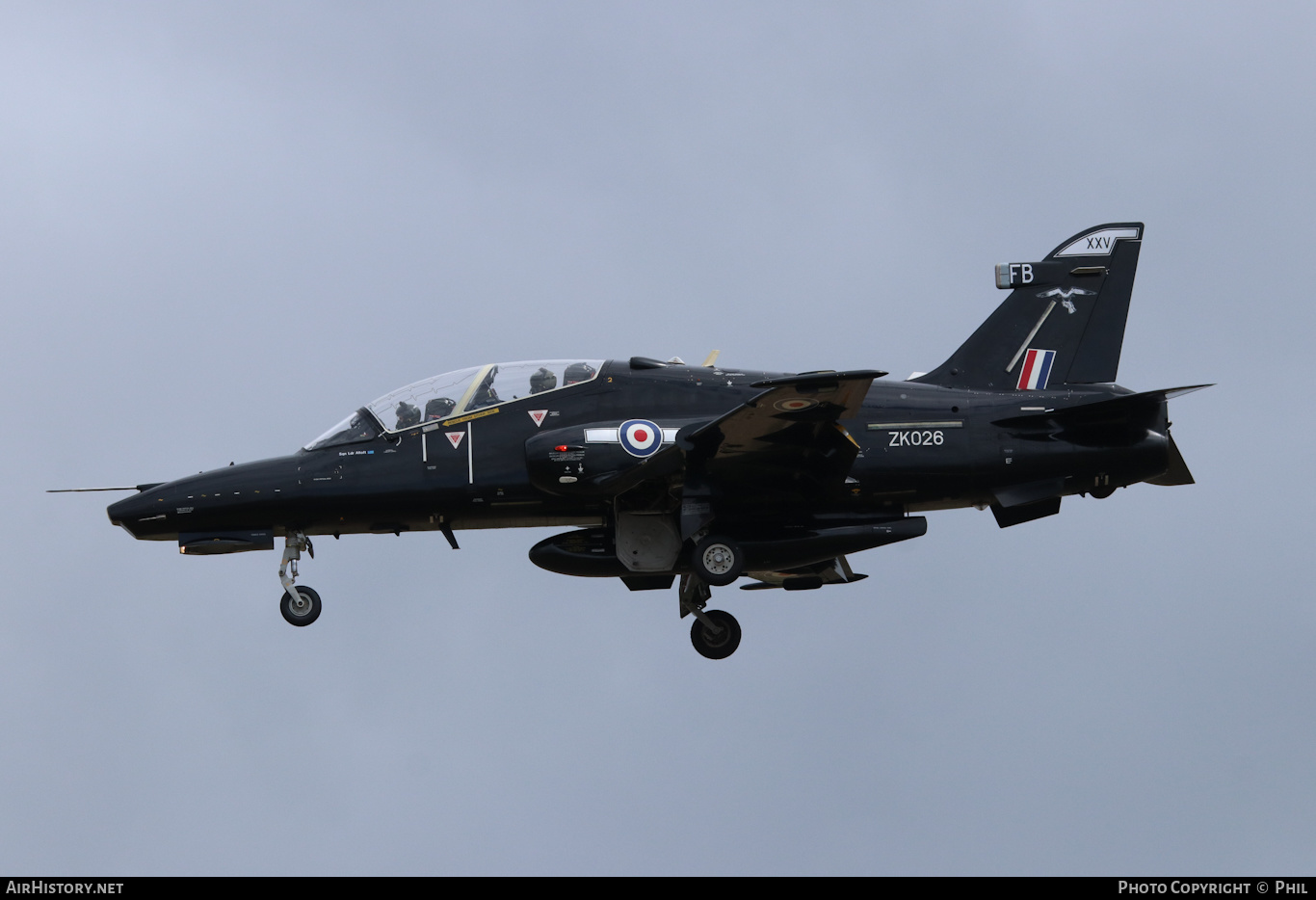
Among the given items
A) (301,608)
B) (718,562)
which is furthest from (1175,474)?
(301,608)

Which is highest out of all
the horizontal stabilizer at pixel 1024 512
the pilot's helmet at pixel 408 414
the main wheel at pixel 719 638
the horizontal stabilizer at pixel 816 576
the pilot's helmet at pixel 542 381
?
the pilot's helmet at pixel 542 381

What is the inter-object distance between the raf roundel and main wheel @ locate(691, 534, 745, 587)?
1873 millimetres

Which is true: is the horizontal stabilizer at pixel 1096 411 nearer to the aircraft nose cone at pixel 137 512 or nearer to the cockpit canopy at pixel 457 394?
the cockpit canopy at pixel 457 394

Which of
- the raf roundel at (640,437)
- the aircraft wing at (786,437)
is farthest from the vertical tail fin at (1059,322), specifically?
the raf roundel at (640,437)

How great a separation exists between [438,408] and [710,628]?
633cm

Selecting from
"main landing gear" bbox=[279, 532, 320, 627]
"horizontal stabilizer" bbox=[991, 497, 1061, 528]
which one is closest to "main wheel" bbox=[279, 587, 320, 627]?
"main landing gear" bbox=[279, 532, 320, 627]

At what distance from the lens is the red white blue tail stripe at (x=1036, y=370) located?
93.3 feet

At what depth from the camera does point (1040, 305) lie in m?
29.1

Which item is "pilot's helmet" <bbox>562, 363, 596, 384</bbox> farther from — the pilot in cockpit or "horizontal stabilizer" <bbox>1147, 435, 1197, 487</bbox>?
"horizontal stabilizer" <bbox>1147, 435, 1197, 487</bbox>

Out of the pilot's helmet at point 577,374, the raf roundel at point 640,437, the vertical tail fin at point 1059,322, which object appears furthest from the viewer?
the vertical tail fin at point 1059,322

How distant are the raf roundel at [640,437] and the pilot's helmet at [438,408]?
10.0 ft

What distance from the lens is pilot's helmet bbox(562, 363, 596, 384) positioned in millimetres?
27344

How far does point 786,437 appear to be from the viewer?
1016 inches
